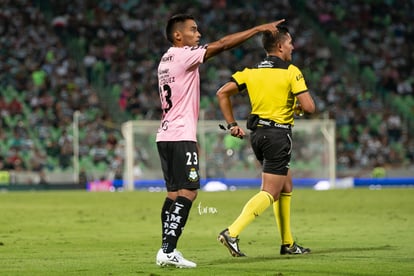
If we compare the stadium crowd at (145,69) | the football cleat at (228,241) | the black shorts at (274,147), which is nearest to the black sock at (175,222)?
the football cleat at (228,241)

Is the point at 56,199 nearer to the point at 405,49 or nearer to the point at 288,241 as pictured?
the point at 288,241

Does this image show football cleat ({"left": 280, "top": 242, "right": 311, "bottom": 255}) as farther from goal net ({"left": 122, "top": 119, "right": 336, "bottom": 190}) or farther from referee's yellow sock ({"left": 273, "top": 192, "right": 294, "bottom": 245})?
goal net ({"left": 122, "top": 119, "right": 336, "bottom": 190})

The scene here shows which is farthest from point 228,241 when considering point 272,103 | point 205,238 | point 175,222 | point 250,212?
point 205,238

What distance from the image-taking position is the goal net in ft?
A: 124

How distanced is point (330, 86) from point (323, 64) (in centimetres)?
171

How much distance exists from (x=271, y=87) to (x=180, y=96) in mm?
1638

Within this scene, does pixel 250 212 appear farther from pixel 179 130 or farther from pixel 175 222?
pixel 179 130

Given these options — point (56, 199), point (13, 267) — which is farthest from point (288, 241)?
point (56, 199)

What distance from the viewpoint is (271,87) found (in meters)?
11.9

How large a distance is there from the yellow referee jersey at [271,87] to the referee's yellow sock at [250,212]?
3.02ft

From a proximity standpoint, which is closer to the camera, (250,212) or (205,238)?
(250,212)

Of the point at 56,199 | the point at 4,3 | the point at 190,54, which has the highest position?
the point at 4,3

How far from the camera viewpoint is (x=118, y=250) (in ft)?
43.5

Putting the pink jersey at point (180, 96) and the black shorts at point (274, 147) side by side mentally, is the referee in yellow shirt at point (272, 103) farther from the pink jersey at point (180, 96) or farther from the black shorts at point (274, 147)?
the pink jersey at point (180, 96)
